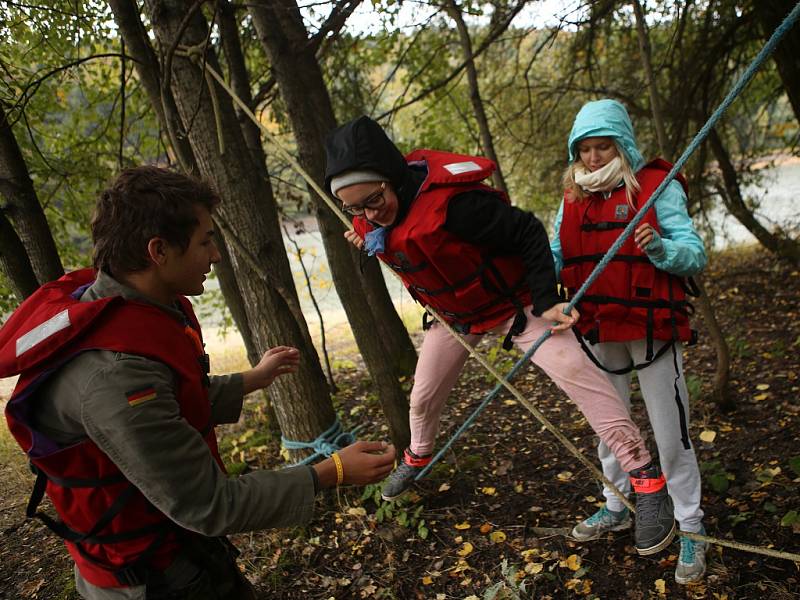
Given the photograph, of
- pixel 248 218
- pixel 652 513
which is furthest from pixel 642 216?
pixel 248 218

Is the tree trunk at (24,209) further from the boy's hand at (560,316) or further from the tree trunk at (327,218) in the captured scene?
the boy's hand at (560,316)

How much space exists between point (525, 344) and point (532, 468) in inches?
58.4

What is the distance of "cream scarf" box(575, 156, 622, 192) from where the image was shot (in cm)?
227

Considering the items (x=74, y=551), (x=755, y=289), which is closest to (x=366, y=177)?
(x=74, y=551)

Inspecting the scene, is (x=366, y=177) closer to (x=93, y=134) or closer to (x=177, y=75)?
(x=177, y=75)

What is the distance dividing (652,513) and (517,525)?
0.95 m

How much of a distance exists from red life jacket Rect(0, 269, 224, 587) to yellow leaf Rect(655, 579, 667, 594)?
6.64 ft

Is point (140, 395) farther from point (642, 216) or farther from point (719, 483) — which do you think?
point (719, 483)

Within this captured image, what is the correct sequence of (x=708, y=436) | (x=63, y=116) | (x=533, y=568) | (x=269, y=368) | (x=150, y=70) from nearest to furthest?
1. (x=269, y=368)
2. (x=533, y=568)
3. (x=708, y=436)
4. (x=150, y=70)
5. (x=63, y=116)

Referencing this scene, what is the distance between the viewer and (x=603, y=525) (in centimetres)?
277

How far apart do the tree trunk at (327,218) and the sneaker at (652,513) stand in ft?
4.74

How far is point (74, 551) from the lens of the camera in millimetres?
1559

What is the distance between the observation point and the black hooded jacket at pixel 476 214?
7.20ft

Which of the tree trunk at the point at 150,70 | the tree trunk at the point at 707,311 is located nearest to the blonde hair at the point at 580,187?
the tree trunk at the point at 707,311
